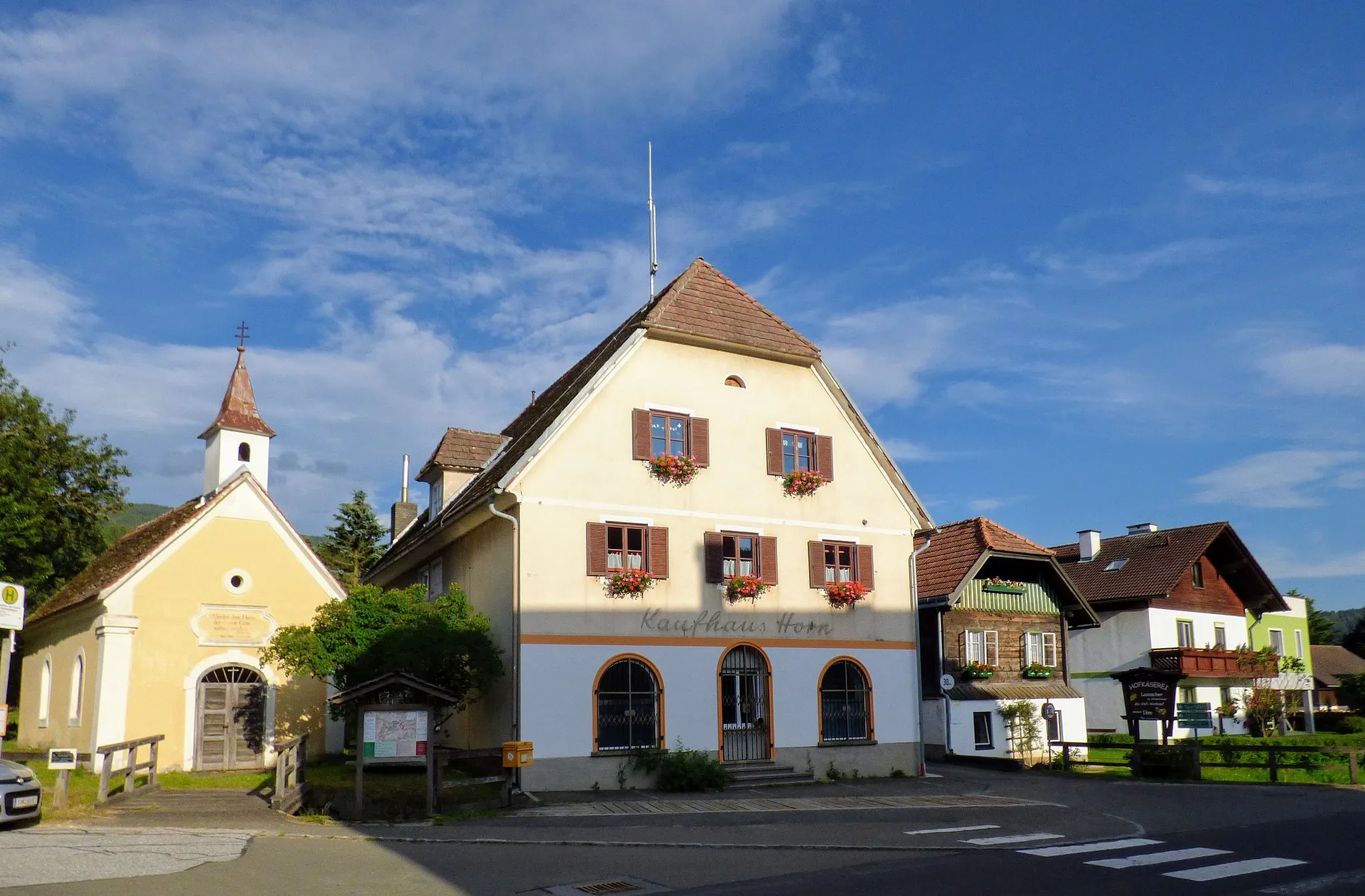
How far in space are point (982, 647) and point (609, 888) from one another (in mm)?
24591

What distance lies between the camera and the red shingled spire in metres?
29.6

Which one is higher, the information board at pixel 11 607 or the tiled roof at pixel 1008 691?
the information board at pixel 11 607

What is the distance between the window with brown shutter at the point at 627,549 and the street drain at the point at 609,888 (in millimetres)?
11226

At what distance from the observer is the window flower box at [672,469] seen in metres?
25.1

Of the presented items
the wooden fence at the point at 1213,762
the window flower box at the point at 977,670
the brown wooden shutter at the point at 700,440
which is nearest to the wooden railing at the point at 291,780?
the brown wooden shutter at the point at 700,440

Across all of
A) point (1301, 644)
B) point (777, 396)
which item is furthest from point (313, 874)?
point (1301, 644)

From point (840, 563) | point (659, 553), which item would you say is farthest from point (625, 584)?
point (840, 563)

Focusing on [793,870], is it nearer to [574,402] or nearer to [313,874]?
[313,874]

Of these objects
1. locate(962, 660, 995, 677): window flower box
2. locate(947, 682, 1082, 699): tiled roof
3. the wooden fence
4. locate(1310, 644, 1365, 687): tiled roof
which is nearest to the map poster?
the wooden fence

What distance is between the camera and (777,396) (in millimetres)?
27391

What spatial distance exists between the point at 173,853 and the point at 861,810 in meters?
11.4

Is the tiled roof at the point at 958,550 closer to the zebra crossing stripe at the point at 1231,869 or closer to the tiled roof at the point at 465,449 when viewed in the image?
the tiled roof at the point at 465,449

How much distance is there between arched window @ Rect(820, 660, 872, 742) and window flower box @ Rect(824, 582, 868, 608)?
1.40 meters

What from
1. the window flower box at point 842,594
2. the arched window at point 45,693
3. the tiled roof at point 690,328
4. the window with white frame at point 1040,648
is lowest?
the arched window at point 45,693
